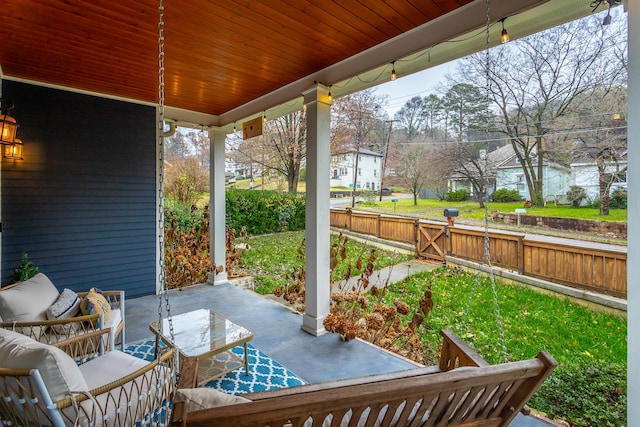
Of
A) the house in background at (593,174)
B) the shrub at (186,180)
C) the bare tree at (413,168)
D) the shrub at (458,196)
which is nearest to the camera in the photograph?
the house in background at (593,174)

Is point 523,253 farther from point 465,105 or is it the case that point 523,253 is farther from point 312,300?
point 312,300

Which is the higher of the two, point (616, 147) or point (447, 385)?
point (616, 147)

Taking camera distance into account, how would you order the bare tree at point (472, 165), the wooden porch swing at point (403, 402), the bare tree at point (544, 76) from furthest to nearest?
1. the bare tree at point (472, 165)
2. the bare tree at point (544, 76)
3. the wooden porch swing at point (403, 402)

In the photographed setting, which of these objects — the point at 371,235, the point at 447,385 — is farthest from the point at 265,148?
the point at 447,385

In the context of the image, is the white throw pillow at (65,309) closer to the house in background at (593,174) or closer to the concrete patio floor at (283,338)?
the concrete patio floor at (283,338)

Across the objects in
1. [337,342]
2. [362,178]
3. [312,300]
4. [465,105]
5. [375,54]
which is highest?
[375,54]

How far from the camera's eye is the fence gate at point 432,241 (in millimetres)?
4191

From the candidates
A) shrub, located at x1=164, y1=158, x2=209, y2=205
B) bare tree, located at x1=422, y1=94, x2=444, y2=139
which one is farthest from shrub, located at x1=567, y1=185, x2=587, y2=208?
shrub, located at x1=164, y1=158, x2=209, y2=205

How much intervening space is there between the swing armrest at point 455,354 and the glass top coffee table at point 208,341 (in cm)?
164

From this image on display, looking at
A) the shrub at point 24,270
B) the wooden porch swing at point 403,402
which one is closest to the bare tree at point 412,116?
the wooden porch swing at point 403,402

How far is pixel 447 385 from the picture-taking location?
45.6 inches

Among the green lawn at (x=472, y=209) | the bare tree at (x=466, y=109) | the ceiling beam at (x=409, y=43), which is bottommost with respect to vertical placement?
the green lawn at (x=472, y=209)

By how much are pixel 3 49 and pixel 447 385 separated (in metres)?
4.64

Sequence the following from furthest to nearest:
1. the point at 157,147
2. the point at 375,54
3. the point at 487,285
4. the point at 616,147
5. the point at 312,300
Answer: the point at 157,147 → the point at 487,285 → the point at 312,300 → the point at 375,54 → the point at 616,147
